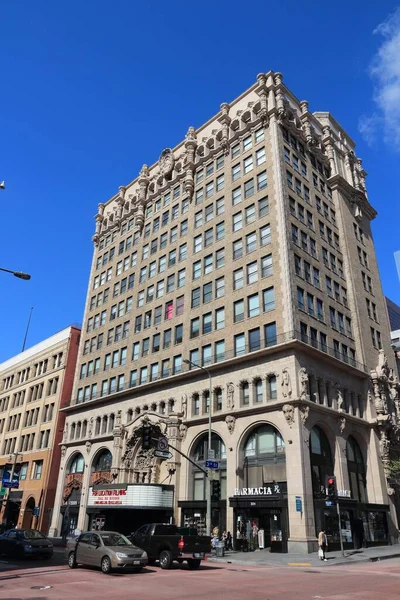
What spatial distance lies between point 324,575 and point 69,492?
134ft

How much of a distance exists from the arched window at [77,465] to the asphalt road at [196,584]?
3354 cm

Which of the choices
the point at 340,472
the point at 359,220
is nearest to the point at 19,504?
the point at 340,472

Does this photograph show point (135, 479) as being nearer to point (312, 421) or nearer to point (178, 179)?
point (312, 421)

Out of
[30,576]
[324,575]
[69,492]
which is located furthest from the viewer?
[69,492]

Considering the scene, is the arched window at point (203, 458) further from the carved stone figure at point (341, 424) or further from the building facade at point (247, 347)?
the carved stone figure at point (341, 424)

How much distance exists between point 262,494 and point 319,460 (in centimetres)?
Answer: 526

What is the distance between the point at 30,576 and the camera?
59.7 ft

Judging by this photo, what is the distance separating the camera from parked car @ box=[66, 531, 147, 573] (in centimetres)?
1839

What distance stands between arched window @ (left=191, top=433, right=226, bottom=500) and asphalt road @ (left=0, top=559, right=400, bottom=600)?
16.5 m

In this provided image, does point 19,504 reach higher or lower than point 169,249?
lower

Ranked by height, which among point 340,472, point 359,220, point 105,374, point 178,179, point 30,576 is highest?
point 178,179

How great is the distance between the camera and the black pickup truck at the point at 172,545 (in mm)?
21125

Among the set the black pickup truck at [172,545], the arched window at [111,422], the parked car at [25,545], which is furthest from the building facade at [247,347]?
the parked car at [25,545]

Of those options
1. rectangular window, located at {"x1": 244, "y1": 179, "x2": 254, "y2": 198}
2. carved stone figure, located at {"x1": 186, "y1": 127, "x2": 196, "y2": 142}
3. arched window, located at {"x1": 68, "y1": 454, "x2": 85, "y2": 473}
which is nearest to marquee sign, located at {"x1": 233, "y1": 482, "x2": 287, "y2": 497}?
arched window, located at {"x1": 68, "y1": 454, "x2": 85, "y2": 473}
